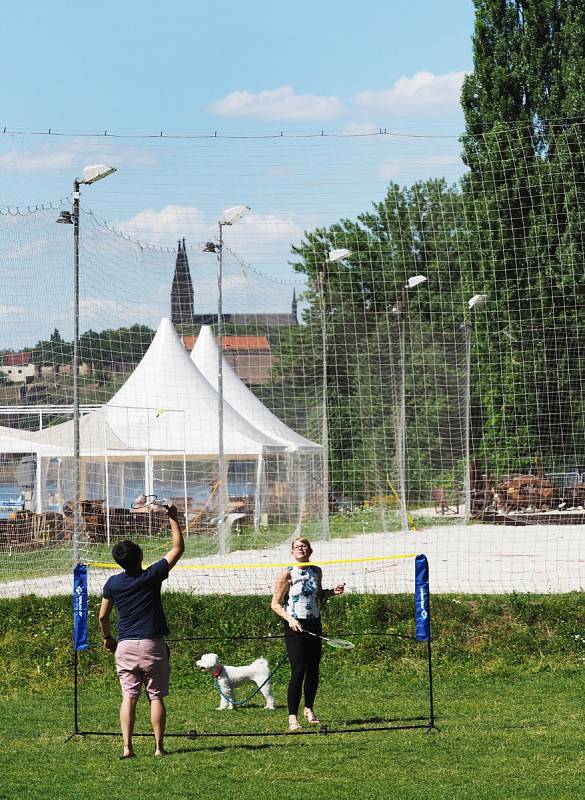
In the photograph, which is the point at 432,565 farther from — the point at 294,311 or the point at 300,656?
the point at 300,656

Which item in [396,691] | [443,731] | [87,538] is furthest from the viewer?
[87,538]

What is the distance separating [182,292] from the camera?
19.4 metres

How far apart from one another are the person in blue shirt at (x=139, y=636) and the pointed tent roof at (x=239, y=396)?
1452 cm

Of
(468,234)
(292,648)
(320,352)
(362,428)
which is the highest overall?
(468,234)

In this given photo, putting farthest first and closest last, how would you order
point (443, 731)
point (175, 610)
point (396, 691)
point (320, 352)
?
point (320, 352) < point (175, 610) < point (396, 691) < point (443, 731)

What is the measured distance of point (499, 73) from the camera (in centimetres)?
2659

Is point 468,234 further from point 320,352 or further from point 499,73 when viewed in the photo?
point 499,73

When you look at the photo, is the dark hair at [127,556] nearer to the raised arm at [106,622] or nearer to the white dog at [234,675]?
the raised arm at [106,622]

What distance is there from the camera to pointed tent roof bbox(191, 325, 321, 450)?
22.5m

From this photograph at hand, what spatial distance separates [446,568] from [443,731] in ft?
28.3

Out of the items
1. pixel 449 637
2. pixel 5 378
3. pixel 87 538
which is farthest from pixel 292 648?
pixel 5 378

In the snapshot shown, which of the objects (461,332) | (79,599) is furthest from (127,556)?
(461,332)

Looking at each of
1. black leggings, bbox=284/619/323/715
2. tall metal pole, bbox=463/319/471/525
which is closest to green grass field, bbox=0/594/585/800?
black leggings, bbox=284/619/323/715

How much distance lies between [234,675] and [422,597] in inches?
67.1
